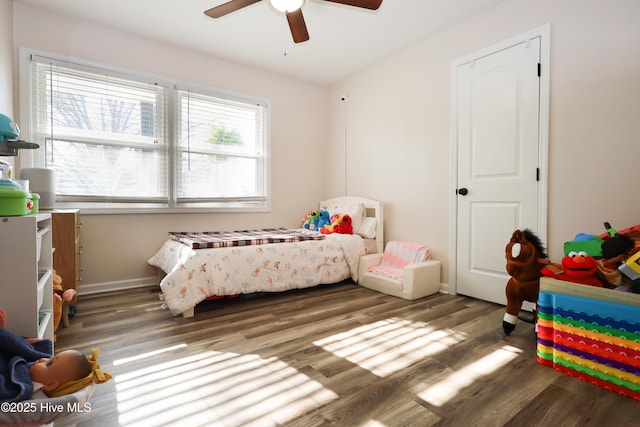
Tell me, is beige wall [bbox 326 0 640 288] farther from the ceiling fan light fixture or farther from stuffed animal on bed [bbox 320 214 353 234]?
the ceiling fan light fixture

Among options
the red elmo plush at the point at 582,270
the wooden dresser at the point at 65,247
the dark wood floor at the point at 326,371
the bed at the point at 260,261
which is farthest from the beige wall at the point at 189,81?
the red elmo plush at the point at 582,270

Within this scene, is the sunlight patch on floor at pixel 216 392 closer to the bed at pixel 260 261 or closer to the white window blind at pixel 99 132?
the bed at pixel 260 261

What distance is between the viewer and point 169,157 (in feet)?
11.2

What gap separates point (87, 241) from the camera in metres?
3.01

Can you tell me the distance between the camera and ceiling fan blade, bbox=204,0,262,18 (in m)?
2.21

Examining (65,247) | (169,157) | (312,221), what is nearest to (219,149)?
(169,157)

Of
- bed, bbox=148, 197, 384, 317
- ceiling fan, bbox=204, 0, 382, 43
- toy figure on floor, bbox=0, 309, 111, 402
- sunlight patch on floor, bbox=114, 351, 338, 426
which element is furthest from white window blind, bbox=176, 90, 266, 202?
toy figure on floor, bbox=0, 309, 111, 402

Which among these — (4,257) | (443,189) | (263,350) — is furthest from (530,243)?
(4,257)

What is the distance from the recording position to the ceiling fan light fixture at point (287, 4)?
2207 millimetres

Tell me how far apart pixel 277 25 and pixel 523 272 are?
2926 millimetres

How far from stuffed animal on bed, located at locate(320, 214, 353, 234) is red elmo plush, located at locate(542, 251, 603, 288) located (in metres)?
2.10

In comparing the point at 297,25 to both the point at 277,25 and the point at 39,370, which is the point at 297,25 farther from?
the point at 39,370

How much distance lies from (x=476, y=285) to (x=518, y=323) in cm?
59

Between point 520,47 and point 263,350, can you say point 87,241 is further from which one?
point 520,47
